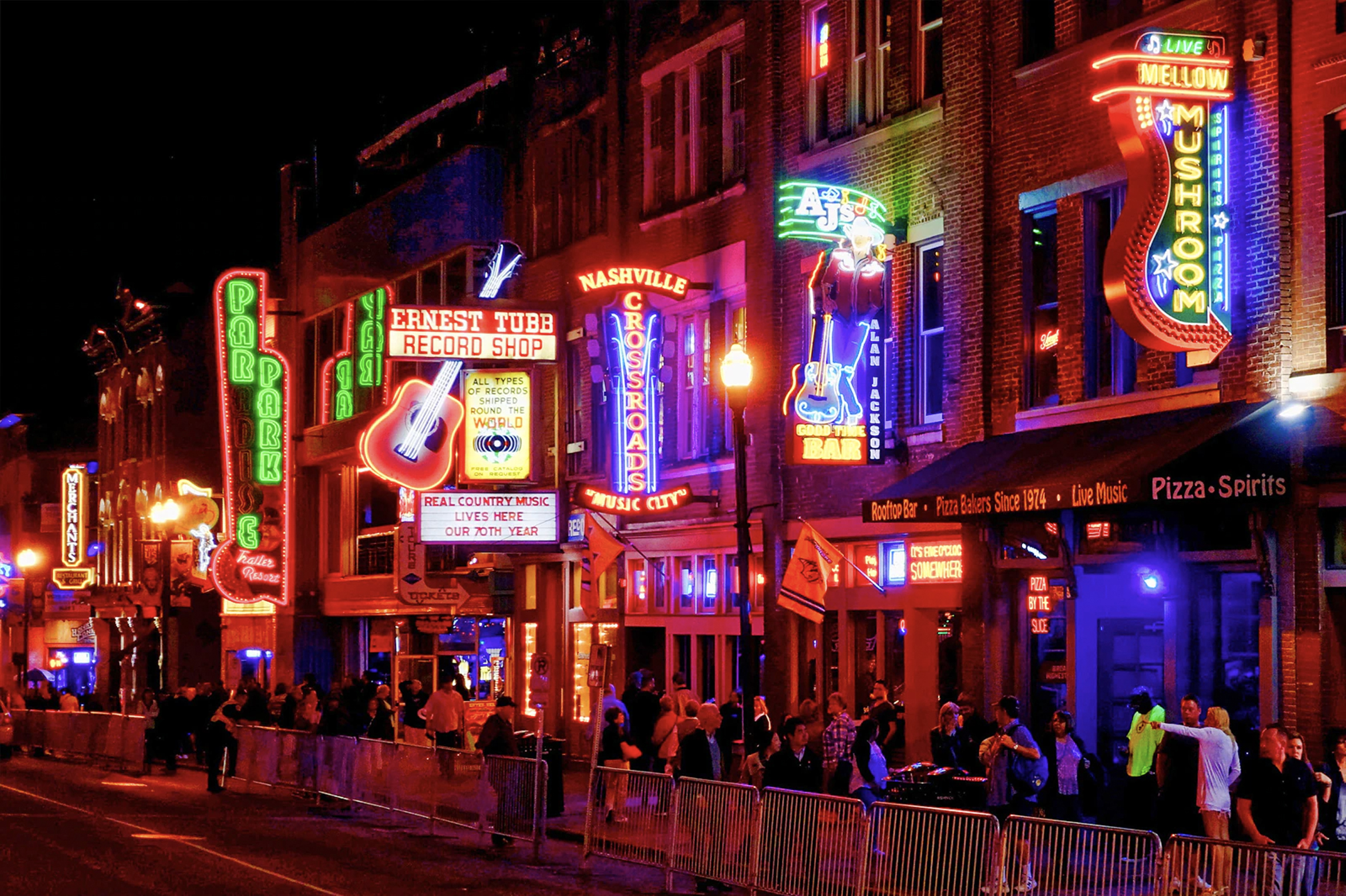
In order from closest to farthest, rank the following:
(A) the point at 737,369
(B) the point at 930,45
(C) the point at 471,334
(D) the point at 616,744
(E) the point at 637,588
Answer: (A) the point at 737,369
(D) the point at 616,744
(B) the point at 930,45
(E) the point at 637,588
(C) the point at 471,334

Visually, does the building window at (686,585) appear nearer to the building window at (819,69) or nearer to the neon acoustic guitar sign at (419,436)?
the neon acoustic guitar sign at (419,436)

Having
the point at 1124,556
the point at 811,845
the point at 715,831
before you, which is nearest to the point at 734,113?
the point at 1124,556

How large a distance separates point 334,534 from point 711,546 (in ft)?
62.5

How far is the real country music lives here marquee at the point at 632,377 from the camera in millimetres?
27891

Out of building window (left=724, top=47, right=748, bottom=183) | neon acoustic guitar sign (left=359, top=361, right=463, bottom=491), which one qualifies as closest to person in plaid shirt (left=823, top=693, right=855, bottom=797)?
building window (left=724, top=47, right=748, bottom=183)

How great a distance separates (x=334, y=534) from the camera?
148 ft

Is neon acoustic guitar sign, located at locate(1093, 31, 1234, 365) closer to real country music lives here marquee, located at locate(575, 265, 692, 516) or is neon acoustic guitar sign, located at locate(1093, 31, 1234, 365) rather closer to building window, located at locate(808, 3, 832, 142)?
building window, located at locate(808, 3, 832, 142)

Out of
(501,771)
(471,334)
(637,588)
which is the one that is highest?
(471,334)

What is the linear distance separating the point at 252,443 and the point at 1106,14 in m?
28.3

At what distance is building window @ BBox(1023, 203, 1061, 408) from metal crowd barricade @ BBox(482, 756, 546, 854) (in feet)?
23.8

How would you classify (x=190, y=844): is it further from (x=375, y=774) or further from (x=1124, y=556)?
(x=1124, y=556)

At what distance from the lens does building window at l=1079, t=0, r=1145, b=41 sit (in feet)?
67.5

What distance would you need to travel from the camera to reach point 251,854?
19.4 meters

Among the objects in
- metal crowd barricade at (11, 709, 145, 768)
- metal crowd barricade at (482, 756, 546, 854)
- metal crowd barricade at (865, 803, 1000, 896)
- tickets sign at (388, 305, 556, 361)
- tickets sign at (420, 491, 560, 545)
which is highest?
tickets sign at (388, 305, 556, 361)
